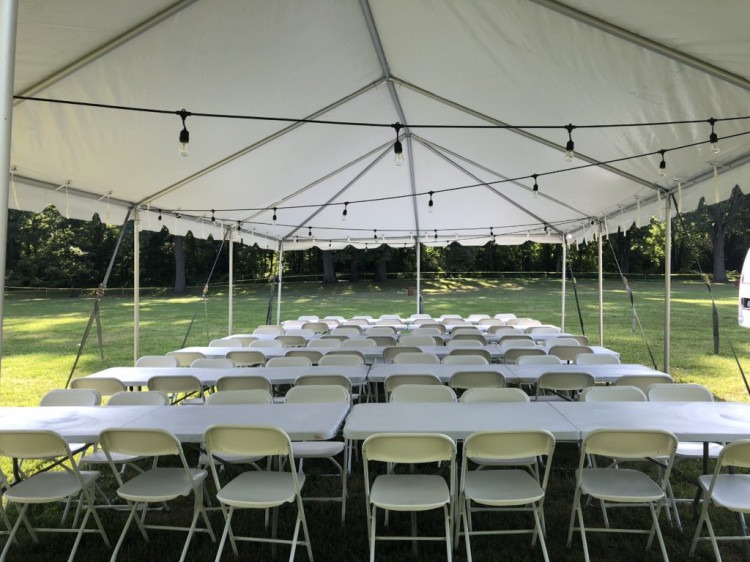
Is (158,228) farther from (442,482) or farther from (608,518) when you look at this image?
(608,518)

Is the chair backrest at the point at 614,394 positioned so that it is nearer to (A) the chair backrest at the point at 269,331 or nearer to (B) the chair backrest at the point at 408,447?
(B) the chair backrest at the point at 408,447

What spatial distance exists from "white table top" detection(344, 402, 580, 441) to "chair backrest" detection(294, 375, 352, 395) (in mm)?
981

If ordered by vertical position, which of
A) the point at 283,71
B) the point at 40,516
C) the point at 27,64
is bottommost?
the point at 40,516

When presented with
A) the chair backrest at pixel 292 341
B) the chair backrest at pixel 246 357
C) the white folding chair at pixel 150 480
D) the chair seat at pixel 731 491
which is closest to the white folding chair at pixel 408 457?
the white folding chair at pixel 150 480

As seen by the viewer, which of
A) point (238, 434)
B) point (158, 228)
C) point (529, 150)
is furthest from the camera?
point (158, 228)

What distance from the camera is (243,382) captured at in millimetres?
4438

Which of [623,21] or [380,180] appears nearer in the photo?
[623,21]

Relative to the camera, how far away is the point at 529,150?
631 centimetres

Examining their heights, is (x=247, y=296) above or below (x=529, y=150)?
below

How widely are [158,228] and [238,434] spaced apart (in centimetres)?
582

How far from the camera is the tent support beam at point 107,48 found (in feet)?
11.1

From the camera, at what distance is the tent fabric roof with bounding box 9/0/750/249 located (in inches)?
132

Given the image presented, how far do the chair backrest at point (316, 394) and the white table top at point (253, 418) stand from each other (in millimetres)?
431

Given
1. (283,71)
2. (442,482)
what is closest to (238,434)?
(442,482)
